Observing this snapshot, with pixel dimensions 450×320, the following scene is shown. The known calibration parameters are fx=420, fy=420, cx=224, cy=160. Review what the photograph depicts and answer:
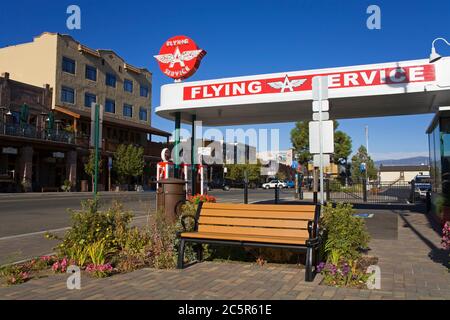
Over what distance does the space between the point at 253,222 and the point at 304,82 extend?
291 inches

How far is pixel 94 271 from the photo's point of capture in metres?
5.76

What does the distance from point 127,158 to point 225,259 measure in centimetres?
3880

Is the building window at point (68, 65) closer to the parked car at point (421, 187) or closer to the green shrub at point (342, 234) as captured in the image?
the parked car at point (421, 187)

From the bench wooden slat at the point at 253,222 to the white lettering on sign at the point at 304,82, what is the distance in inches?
276

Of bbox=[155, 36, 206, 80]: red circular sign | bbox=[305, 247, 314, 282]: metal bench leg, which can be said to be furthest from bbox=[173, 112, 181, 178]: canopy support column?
bbox=[305, 247, 314, 282]: metal bench leg

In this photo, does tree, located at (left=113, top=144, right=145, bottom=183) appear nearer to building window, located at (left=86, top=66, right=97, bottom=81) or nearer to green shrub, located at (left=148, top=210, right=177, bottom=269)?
building window, located at (left=86, top=66, right=97, bottom=81)

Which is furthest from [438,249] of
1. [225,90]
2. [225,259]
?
[225,90]

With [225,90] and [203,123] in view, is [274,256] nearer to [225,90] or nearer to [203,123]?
[225,90]

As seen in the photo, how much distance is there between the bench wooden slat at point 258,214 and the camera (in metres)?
6.22

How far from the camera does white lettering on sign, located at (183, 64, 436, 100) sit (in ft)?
38.1

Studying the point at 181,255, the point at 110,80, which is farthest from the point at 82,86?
the point at 181,255

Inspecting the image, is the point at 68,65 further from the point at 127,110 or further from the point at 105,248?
the point at 105,248

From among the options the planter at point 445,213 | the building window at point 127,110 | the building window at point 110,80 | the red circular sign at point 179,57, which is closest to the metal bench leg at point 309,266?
the planter at point 445,213

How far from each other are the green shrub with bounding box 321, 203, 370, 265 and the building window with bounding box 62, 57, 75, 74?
1639 inches
